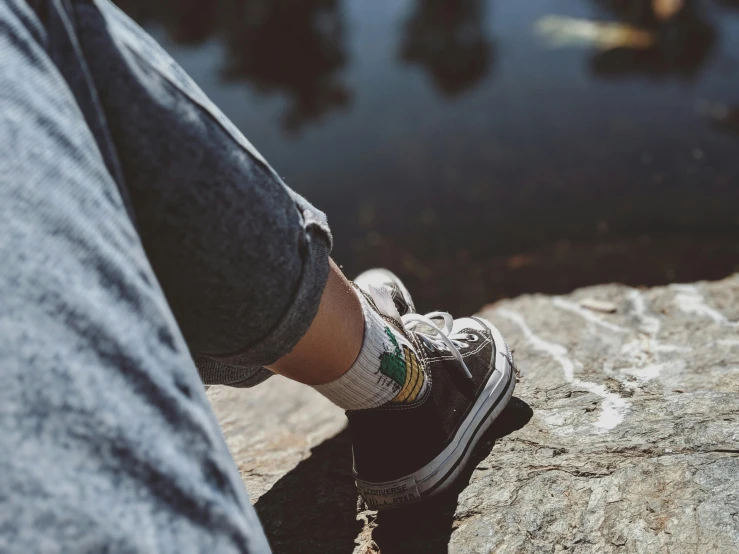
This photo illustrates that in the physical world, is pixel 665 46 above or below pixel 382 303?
above

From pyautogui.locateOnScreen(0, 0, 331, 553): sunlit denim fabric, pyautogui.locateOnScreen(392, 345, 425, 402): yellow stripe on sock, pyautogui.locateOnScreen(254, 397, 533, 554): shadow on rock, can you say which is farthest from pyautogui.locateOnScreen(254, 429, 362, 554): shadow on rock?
pyautogui.locateOnScreen(0, 0, 331, 553): sunlit denim fabric

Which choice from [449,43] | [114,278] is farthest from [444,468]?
[449,43]

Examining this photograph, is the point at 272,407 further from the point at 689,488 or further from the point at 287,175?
the point at 287,175

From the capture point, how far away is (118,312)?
604 millimetres

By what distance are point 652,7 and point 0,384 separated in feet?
20.1

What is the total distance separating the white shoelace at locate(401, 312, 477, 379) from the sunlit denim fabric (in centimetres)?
60

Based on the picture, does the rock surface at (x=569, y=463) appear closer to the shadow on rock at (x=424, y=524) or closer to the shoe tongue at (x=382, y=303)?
the shadow on rock at (x=424, y=524)

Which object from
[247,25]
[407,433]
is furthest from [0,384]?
[247,25]

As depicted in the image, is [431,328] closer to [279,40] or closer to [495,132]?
[495,132]

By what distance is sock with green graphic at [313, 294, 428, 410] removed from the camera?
1110 mm

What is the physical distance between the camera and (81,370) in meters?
0.57

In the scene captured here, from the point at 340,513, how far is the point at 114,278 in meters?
0.88

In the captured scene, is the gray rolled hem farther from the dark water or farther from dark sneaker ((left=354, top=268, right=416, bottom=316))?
the dark water

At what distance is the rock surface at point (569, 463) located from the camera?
1101 mm
